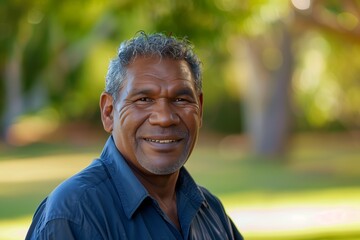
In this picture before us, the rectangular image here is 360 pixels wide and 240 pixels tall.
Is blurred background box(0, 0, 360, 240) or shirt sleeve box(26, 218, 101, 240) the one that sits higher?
blurred background box(0, 0, 360, 240)

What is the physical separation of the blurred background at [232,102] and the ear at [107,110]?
21.2 ft

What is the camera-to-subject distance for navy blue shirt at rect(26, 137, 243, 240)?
9.84ft

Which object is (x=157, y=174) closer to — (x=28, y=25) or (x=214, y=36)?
(x=214, y=36)

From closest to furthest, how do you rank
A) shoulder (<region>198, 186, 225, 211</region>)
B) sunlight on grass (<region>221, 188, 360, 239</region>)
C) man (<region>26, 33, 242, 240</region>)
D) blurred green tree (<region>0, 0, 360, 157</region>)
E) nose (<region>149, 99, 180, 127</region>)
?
man (<region>26, 33, 242, 240</region>), nose (<region>149, 99, 180, 127</region>), shoulder (<region>198, 186, 225, 211</region>), blurred green tree (<region>0, 0, 360, 157</region>), sunlight on grass (<region>221, 188, 360, 239</region>)

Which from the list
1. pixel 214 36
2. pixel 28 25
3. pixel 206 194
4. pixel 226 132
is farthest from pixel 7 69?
pixel 206 194

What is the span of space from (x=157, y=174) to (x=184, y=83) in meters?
0.33

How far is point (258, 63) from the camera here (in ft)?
94.8

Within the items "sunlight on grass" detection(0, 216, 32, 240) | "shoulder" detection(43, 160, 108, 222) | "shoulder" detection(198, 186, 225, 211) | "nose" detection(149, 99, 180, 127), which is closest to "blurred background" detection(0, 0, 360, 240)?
"sunlight on grass" detection(0, 216, 32, 240)

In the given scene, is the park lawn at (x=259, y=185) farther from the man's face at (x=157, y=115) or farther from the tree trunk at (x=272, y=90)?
the man's face at (x=157, y=115)

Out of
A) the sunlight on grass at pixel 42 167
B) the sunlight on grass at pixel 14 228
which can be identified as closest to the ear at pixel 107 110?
the sunlight on grass at pixel 14 228

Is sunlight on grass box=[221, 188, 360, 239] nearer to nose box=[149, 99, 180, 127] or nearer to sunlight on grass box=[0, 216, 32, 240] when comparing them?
sunlight on grass box=[0, 216, 32, 240]

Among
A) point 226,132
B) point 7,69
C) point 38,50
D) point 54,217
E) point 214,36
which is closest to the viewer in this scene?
point 54,217

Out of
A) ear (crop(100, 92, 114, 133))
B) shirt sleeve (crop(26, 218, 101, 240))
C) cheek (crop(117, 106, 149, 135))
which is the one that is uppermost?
ear (crop(100, 92, 114, 133))

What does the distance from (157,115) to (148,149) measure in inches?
5.0
